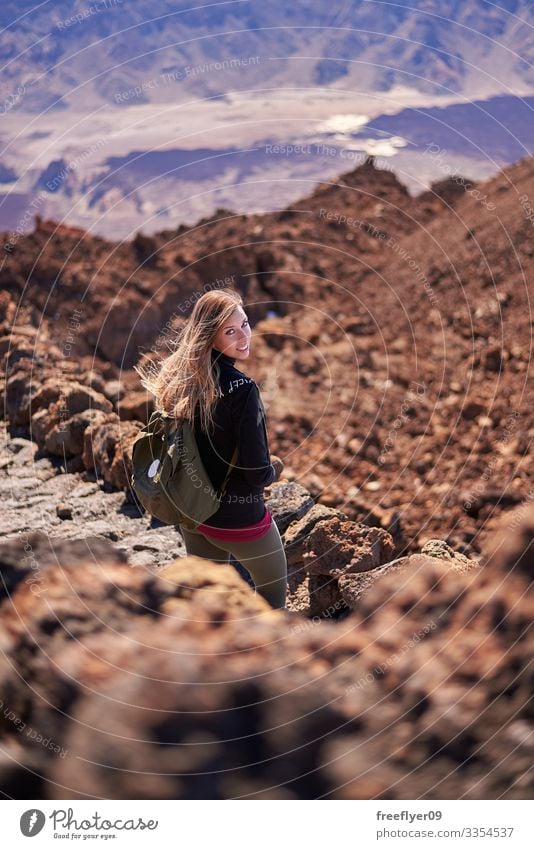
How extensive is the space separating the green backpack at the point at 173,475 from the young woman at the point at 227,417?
0.07 m

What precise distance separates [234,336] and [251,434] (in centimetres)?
54

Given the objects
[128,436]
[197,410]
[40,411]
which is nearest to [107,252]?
[40,411]

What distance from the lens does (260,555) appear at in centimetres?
432

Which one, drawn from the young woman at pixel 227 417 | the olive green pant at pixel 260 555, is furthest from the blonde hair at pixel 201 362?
the olive green pant at pixel 260 555

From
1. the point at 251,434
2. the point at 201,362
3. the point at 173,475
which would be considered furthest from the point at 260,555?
the point at 201,362

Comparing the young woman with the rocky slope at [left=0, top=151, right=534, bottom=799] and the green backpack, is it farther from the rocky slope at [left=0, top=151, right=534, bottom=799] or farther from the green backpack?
the rocky slope at [left=0, top=151, right=534, bottom=799]

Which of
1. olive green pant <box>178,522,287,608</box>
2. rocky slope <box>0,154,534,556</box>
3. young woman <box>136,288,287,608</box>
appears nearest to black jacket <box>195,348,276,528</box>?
young woman <box>136,288,287,608</box>

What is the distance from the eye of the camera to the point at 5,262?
1897cm

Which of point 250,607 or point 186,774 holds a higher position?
point 250,607

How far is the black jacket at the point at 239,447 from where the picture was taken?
13.0ft

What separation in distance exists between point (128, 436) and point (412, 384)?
28.4ft

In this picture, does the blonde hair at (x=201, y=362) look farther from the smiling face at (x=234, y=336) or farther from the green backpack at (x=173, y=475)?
the green backpack at (x=173, y=475)

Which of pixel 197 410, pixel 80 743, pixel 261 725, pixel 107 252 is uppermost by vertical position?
pixel 107 252

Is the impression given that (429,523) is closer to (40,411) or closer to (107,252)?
(40,411)
